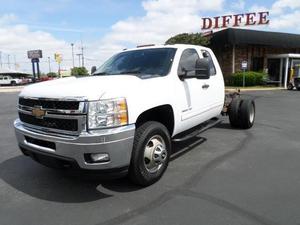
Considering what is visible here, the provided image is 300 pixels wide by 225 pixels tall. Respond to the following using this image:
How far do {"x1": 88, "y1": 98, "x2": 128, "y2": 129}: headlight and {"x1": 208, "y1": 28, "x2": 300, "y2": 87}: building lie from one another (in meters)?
24.9

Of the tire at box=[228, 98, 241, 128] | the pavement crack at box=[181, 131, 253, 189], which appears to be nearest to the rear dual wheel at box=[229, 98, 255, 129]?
the tire at box=[228, 98, 241, 128]

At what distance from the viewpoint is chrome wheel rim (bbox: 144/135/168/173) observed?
4148 millimetres

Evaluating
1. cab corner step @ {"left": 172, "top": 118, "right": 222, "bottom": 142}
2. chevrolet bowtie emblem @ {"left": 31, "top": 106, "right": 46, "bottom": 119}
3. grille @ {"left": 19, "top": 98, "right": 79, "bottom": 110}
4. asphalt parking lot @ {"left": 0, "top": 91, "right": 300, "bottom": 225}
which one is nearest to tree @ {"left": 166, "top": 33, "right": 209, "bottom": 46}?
cab corner step @ {"left": 172, "top": 118, "right": 222, "bottom": 142}

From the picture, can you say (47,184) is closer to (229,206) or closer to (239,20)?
(229,206)

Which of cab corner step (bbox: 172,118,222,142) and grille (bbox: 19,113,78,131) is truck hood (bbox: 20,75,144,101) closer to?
grille (bbox: 19,113,78,131)

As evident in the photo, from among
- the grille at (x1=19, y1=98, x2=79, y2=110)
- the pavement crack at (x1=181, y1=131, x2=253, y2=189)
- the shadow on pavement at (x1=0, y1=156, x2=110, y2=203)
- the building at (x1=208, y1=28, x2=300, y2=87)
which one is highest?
the building at (x1=208, y1=28, x2=300, y2=87)

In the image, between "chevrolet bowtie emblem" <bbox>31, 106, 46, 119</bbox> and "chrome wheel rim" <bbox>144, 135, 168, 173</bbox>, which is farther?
"chrome wheel rim" <bbox>144, 135, 168, 173</bbox>

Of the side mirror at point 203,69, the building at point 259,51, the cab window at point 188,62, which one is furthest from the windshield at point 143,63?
the building at point 259,51

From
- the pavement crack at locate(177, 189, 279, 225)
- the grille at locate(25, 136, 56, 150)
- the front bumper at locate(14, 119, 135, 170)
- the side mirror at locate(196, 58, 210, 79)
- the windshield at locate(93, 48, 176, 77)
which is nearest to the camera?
the pavement crack at locate(177, 189, 279, 225)

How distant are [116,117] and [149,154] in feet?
2.89

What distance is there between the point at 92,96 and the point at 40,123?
948 mm

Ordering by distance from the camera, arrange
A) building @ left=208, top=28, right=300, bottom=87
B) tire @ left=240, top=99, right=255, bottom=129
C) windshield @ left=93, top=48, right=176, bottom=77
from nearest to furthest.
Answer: windshield @ left=93, top=48, right=176, bottom=77
tire @ left=240, top=99, right=255, bottom=129
building @ left=208, top=28, right=300, bottom=87

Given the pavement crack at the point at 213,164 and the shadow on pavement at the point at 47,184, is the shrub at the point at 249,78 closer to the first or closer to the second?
the pavement crack at the point at 213,164

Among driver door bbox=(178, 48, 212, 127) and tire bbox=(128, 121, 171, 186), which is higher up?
driver door bbox=(178, 48, 212, 127)
